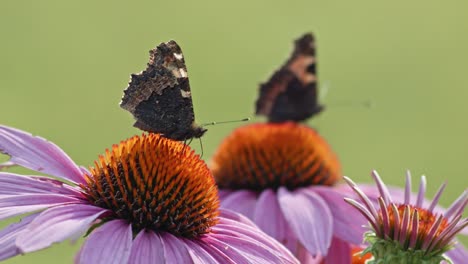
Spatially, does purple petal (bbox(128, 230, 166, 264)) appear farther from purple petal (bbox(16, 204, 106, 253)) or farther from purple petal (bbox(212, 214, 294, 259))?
purple petal (bbox(212, 214, 294, 259))

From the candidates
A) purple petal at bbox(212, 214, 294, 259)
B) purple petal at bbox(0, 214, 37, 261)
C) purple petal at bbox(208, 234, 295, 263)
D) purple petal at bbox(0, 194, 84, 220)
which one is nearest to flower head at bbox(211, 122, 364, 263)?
purple petal at bbox(212, 214, 294, 259)

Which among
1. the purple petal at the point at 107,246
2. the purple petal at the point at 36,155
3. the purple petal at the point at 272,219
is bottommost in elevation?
the purple petal at the point at 272,219

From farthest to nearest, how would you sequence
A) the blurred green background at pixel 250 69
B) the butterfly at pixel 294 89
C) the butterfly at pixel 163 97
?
Answer: 1. the blurred green background at pixel 250 69
2. the butterfly at pixel 294 89
3. the butterfly at pixel 163 97

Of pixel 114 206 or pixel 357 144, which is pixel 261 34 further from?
pixel 114 206

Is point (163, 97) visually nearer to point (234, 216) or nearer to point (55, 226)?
point (234, 216)

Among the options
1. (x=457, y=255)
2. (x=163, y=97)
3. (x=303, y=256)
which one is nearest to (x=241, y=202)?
(x=303, y=256)

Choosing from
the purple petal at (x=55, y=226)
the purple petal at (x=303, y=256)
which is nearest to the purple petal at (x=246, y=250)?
the purple petal at (x=55, y=226)

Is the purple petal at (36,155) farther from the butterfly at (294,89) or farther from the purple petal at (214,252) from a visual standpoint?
the butterfly at (294,89)
